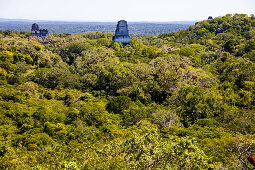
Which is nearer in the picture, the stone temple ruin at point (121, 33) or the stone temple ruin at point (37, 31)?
the stone temple ruin at point (121, 33)

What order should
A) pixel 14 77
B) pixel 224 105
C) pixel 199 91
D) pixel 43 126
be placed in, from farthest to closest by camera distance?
pixel 14 77 → pixel 199 91 → pixel 224 105 → pixel 43 126

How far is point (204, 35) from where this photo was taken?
8750 centimetres

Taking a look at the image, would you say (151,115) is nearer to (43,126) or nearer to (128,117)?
(128,117)

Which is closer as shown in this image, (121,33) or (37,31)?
(121,33)

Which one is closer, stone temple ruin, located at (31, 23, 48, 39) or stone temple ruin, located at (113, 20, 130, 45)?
stone temple ruin, located at (113, 20, 130, 45)

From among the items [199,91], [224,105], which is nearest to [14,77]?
[199,91]

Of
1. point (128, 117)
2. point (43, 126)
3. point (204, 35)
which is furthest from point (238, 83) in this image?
point (204, 35)

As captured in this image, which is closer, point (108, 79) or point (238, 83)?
point (238, 83)

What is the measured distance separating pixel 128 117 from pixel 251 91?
2067cm

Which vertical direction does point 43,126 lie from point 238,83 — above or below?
below

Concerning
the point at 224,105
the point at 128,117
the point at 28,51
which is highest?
the point at 28,51

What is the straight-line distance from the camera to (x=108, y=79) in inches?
1639

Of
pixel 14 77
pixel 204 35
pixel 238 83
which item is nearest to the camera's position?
pixel 238 83

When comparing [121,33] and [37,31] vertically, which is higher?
[37,31]
